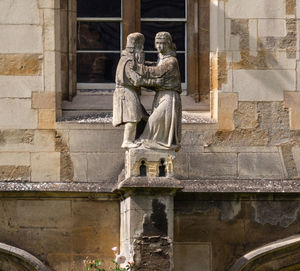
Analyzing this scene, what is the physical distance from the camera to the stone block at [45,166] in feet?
56.0

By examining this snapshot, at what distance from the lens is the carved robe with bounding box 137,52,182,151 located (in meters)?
16.3

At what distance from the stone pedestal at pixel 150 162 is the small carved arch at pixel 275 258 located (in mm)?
1237

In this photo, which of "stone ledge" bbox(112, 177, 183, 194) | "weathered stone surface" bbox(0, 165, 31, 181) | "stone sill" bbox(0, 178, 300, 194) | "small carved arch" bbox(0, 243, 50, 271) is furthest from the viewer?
"weathered stone surface" bbox(0, 165, 31, 181)

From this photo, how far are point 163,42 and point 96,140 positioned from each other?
1.31m

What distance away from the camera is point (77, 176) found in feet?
56.1

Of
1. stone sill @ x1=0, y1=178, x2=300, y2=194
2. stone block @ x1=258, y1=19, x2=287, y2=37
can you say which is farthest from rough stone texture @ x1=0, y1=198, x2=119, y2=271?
stone block @ x1=258, y1=19, x2=287, y2=37

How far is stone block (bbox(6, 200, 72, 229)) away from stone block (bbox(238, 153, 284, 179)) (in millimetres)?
1720

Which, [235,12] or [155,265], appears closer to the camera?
[155,265]

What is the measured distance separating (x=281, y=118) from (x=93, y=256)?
7.42 ft

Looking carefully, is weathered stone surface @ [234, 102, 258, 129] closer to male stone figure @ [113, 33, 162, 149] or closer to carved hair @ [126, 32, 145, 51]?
male stone figure @ [113, 33, 162, 149]

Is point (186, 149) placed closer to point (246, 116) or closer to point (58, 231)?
point (246, 116)

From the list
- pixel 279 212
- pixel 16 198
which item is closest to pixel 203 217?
pixel 279 212

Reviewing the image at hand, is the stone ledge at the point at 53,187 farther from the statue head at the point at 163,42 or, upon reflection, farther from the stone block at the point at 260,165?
the statue head at the point at 163,42

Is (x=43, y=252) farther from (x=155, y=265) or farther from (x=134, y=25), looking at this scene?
(x=134, y=25)
